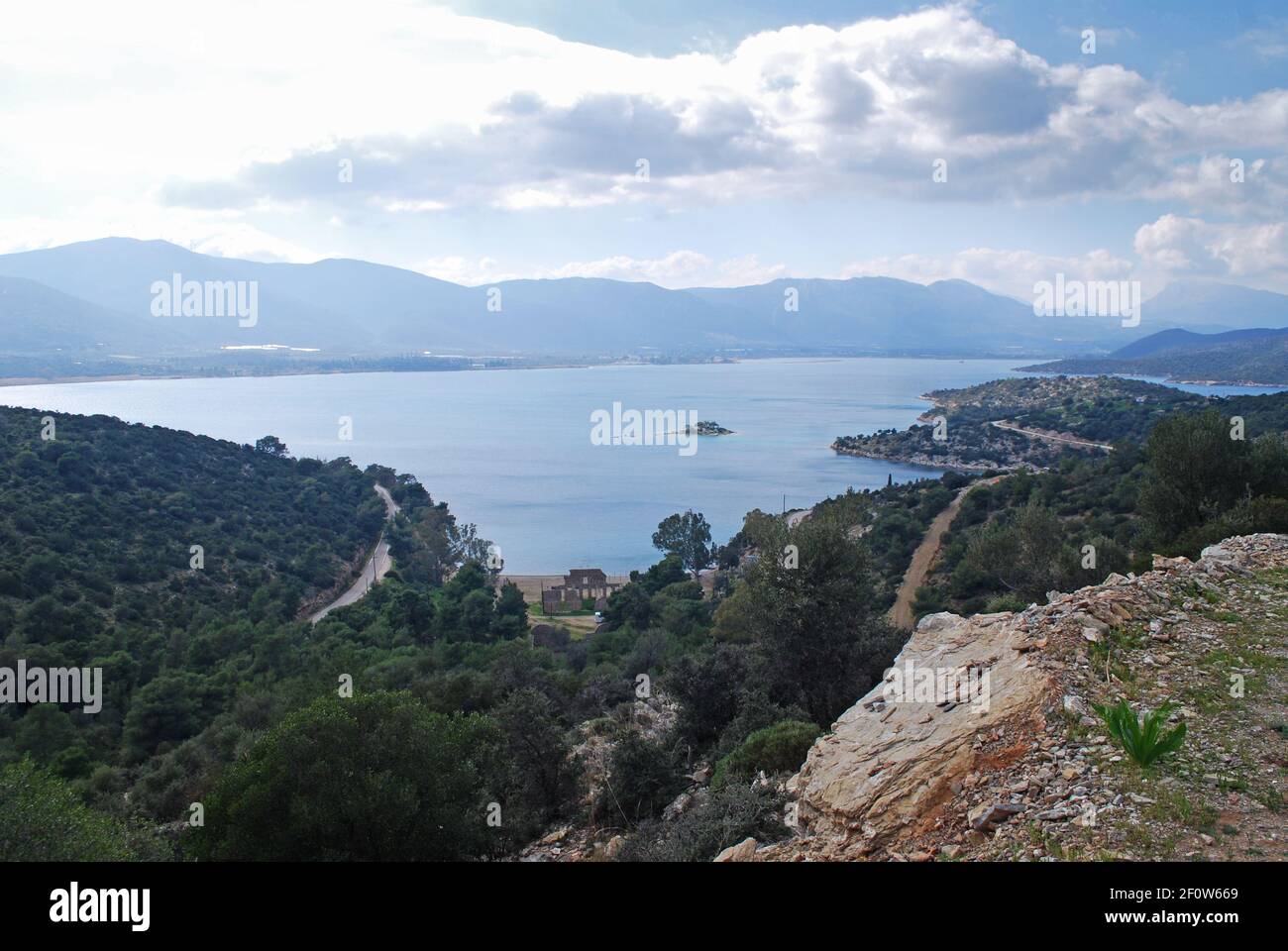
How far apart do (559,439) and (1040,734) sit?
290 ft

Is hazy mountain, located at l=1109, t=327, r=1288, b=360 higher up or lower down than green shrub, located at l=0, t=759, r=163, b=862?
higher up

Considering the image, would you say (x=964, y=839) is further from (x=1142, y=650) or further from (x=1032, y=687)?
(x=1142, y=650)

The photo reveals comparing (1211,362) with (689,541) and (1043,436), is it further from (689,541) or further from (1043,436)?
(689,541)

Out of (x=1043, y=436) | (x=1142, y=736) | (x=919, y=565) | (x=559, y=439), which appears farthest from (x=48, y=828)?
(x=559, y=439)

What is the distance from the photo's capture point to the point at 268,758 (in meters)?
6.92

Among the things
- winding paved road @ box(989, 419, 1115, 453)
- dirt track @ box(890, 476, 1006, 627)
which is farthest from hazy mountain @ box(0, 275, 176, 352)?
dirt track @ box(890, 476, 1006, 627)

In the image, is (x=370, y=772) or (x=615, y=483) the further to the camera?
(x=615, y=483)

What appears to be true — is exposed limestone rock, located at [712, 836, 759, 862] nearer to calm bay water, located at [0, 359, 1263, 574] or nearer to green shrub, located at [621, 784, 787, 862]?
green shrub, located at [621, 784, 787, 862]

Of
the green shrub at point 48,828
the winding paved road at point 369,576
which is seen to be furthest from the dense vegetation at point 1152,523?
the winding paved road at point 369,576

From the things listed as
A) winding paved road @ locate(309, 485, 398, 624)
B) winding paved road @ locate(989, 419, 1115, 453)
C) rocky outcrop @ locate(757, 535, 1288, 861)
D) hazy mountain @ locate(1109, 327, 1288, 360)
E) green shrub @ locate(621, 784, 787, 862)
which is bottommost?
winding paved road @ locate(309, 485, 398, 624)

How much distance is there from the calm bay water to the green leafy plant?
4006 cm

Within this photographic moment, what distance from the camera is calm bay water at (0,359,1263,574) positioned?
186ft
